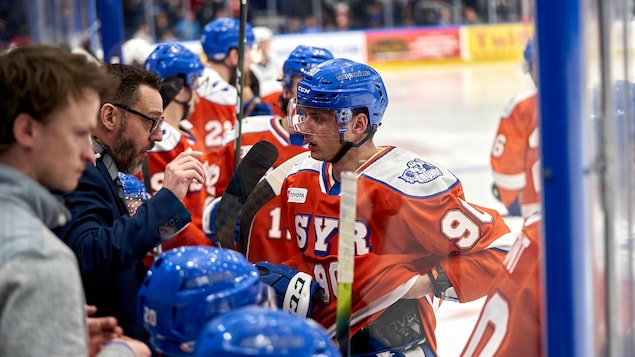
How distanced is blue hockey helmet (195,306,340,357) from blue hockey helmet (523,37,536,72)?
513 millimetres

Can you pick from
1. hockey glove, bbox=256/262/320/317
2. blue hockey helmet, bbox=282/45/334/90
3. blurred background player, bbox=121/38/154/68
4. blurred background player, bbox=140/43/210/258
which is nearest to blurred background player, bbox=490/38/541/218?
hockey glove, bbox=256/262/320/317

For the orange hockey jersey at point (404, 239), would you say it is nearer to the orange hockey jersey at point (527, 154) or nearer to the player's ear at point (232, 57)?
the orange hockey jersey at point (527, 154)

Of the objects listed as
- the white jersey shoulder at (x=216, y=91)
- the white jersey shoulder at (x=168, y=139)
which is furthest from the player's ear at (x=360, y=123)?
the white jersey shoulder at (x=216, y=91)

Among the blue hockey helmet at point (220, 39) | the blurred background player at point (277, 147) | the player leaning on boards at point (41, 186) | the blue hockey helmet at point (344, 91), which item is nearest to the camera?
the player leaning on boards at point (41, 186)

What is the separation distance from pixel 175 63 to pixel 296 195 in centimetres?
235

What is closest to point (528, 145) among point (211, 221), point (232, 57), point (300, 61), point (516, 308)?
point (516, 308)

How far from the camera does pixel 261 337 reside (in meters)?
1.22

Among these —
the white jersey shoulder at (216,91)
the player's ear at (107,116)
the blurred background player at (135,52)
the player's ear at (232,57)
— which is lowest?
the white jersey shoulder at (216,91)

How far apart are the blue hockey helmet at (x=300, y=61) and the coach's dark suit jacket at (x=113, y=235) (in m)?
2.24

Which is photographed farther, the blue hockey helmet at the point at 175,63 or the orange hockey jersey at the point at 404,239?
the blue hockey helmet at the point at 175,63

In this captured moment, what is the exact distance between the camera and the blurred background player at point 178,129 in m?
3.61

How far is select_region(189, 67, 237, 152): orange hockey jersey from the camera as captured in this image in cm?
546

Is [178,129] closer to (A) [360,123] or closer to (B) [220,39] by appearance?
(B) [220,39]

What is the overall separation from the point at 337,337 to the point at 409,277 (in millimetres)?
318
